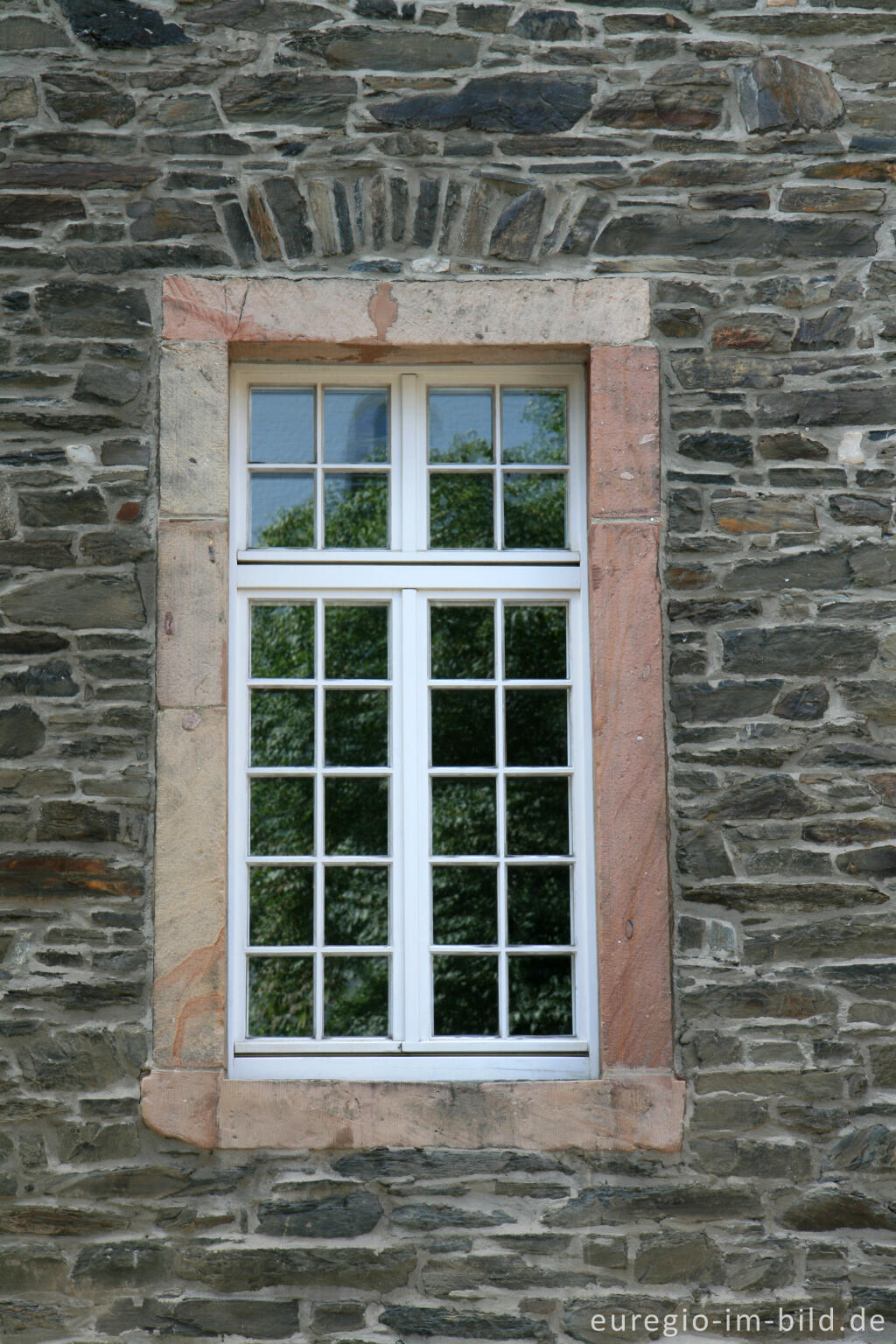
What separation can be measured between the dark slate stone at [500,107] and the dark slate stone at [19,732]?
7.12ft

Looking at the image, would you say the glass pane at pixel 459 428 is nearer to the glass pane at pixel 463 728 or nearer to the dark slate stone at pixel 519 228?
the dark slate stone at pixel 519 228

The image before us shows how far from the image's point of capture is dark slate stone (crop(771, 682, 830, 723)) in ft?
12.5

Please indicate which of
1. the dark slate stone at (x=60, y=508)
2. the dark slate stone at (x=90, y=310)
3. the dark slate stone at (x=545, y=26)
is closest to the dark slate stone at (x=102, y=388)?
the dark slate stone at (x=90, y=310)

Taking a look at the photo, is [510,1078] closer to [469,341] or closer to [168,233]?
[469,341]

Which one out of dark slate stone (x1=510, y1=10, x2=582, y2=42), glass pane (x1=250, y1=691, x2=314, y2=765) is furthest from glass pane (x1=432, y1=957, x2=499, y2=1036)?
dark slate stone (x1=510, y1=10, x2=582, y2=42)

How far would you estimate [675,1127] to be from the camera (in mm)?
3646

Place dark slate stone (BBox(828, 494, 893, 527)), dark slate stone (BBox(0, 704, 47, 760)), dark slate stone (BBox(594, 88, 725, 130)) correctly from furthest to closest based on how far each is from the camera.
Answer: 1. dark slate stone (BBox(594, 88, 725, 130))
2. dark slate stone (BBox(828, 494, 893, 527))
3. dark slate stone (BBox(0, 704, 47, 760))


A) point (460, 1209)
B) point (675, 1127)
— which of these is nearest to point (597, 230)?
point (675, 1127)

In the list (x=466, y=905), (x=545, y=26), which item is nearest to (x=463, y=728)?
(x=466, y=905)

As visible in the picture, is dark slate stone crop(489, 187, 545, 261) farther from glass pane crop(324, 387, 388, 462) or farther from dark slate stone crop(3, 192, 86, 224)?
dark slate stone crop(3, 192, 86, 224)

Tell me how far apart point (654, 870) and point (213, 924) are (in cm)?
133

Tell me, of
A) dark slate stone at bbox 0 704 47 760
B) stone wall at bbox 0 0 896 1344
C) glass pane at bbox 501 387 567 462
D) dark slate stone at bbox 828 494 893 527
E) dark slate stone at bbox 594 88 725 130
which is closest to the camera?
stone wall at bbox 0 0 896 1344

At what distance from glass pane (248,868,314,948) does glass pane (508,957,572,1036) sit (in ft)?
2.14

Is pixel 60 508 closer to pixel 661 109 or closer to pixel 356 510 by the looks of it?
pixel 356 510
